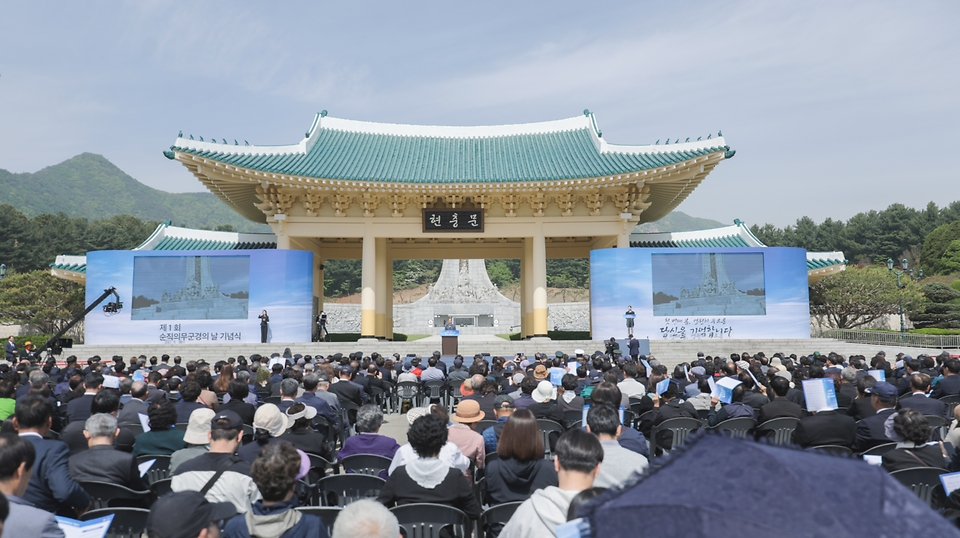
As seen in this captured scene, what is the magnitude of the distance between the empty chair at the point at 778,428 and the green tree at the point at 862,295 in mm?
28296

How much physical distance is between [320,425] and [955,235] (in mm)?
54321

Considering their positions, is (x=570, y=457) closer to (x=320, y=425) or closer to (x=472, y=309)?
(x=320, y=425)

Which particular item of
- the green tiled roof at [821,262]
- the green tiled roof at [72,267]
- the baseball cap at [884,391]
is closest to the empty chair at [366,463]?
the baseball cap at [884,391]

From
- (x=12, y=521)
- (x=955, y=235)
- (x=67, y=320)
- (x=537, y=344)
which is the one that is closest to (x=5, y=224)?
(x=67, y=320)

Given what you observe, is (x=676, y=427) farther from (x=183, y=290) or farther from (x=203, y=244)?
(x=203, y=244)

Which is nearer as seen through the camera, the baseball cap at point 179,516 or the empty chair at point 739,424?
the baseball cap at point 179,516

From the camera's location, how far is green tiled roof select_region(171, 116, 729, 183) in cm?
2033

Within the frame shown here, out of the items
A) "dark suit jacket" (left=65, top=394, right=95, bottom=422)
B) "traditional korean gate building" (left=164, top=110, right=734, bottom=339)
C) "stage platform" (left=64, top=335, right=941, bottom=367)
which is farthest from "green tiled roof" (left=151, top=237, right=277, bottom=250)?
"dark suit jacket" (left=65, top=394, right=95, bottom=422)

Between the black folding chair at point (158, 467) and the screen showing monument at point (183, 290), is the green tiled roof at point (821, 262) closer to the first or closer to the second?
the screen showing monument at point (183, 290)

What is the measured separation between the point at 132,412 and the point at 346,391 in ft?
8.62

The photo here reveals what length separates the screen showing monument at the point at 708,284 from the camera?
20703mm

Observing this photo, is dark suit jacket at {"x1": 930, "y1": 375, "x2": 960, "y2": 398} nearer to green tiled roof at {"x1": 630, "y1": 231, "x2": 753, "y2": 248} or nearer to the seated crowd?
the seated crowd

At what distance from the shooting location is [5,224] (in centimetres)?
4488

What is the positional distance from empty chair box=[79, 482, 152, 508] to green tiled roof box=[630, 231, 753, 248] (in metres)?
20.4
